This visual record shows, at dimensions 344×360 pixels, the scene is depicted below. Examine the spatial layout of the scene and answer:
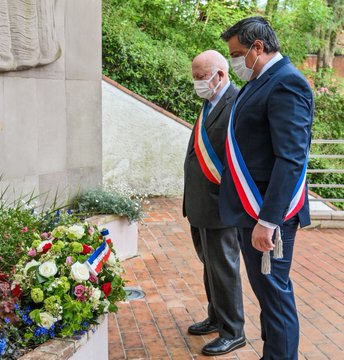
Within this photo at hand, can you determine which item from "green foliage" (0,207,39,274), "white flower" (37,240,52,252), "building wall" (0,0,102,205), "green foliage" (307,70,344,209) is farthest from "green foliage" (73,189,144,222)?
"green foliage" (307,70,344,209)

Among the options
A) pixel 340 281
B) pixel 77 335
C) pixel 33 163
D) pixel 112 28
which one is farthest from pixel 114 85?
pixel 77 335

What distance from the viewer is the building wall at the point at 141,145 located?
7.94m

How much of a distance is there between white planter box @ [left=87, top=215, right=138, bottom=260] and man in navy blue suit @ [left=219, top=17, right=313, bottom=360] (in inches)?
89.3

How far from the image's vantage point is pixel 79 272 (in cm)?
263

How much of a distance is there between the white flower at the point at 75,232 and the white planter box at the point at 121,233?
5.81 ft

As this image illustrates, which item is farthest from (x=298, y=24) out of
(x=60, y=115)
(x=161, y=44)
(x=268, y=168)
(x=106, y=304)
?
(x=106, y=304)

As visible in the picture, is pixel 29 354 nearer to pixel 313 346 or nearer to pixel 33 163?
pixel 313 346

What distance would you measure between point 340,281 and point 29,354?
335 centimetres

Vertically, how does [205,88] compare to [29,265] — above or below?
above

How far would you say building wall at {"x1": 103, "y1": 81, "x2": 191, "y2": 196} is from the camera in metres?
7.94

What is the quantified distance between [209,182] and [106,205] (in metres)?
1.90

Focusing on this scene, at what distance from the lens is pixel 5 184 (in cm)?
440

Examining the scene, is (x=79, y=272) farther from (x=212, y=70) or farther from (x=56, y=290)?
(x=212, y=70)

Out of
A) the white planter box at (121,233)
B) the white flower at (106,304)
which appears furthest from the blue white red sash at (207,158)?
the white planter box at (121,233)
